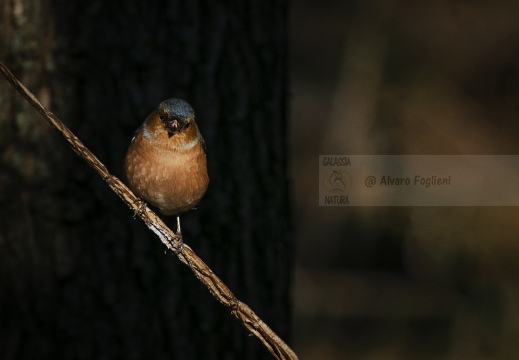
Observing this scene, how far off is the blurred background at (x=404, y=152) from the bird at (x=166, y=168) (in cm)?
325

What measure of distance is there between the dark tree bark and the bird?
483 millimetres

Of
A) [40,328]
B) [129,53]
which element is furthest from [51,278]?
[129,53]

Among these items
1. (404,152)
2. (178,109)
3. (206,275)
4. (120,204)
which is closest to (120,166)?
(120,204)

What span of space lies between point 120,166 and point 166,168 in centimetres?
58

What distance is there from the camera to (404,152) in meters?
4.97

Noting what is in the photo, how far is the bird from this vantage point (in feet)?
6.04

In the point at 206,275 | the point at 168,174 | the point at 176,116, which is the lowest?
the point at 206,275

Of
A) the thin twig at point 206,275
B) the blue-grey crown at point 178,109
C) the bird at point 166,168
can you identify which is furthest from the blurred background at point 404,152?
the thin twig at point 206,275

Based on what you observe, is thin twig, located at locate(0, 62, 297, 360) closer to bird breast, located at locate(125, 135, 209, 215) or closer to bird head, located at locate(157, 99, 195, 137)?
bird head, located at locate(157, 99, 195, 137)

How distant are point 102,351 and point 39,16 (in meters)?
1.04

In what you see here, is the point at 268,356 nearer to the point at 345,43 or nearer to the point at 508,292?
the point at 508,292

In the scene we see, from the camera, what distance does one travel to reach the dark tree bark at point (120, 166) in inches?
94.6

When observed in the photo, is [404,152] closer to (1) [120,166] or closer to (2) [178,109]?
(1) [120,166]

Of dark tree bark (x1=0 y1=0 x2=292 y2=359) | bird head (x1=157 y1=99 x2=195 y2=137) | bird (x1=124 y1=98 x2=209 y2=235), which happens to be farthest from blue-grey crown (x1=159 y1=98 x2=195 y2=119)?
dark tree bark (x1=0 y1=0 x2=292 y2=359)
